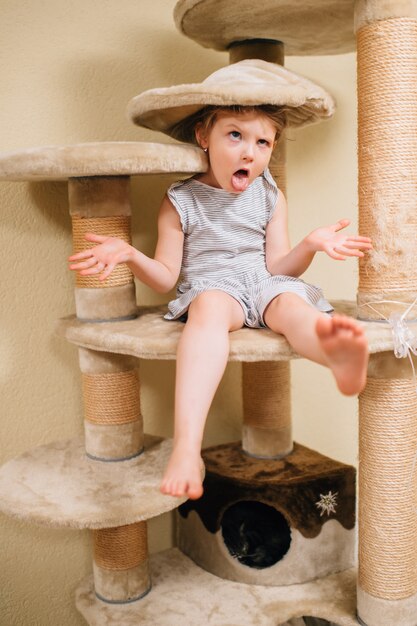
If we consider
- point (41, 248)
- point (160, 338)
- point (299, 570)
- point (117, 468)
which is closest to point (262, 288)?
point (160, 338)

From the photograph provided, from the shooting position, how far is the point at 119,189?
48.9 inches

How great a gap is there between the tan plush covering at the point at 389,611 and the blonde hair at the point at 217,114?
933 millimetres

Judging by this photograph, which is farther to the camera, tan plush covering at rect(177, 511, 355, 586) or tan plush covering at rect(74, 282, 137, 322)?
tan plush covering at rect(177, 511, 355, 586)

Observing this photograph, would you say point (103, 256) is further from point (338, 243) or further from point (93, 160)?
point (338, 243)

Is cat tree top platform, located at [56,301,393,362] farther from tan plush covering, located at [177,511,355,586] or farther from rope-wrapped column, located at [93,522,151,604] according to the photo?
tan plush covering, located at [177,511,355,586]

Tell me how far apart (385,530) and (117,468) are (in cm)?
53

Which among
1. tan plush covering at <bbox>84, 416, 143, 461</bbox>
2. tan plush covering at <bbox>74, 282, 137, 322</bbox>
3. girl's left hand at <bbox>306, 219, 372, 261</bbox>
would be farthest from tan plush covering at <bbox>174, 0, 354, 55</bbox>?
tan plush covering at <bbox>84, 416, 143, 461</bbox>

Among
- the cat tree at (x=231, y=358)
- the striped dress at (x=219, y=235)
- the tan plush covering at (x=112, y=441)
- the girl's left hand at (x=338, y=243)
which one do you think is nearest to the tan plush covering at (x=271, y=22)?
the cat tree at (x=231, y=358)

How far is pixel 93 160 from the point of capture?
3.60ft

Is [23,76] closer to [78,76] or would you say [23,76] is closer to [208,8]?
[78,76]

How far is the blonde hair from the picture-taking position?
3.79ft

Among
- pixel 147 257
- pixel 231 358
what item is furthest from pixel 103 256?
pixel 231 358

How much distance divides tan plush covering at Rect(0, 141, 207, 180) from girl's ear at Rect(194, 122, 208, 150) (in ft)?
0.37

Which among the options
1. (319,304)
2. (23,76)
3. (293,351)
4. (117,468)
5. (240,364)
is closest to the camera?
(293,351)
